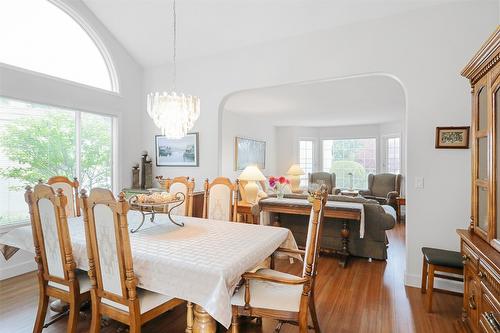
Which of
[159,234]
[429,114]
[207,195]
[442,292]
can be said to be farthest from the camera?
[207,195]

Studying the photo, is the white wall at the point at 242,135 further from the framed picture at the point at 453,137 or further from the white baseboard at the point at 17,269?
the framed picture at the point at 453,137

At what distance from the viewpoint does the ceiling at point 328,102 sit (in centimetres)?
452

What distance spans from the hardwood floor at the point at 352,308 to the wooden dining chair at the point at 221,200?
3.09ft

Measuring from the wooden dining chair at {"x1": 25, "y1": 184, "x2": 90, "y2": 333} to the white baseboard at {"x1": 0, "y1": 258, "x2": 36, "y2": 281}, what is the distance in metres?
1.67

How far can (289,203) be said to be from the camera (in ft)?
12.6

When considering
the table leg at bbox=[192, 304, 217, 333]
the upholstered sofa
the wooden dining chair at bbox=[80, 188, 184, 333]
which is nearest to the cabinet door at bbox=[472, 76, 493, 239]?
the upholstered sofa

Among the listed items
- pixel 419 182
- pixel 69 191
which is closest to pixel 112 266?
pixel 69 191

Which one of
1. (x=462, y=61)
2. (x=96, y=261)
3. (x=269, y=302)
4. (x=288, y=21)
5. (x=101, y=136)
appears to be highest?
(x=288, y=21)

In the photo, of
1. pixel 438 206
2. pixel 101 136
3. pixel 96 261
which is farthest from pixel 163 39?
pixel 438 206

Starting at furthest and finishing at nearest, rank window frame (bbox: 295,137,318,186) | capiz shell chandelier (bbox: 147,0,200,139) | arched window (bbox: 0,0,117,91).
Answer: window frame (bbox: 295,137,318,186), arched window (bbox: 0,0,117,91), capiz shell chandelier (bbox: 147,0,200,139)

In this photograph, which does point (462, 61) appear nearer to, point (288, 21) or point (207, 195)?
point (288, 21)

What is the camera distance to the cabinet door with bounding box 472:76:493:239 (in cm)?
186

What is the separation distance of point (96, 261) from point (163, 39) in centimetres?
344

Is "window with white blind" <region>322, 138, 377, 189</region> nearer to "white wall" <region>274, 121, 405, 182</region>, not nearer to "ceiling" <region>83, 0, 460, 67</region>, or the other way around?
"white wall" <region>274, 121, 405, 182</region>
